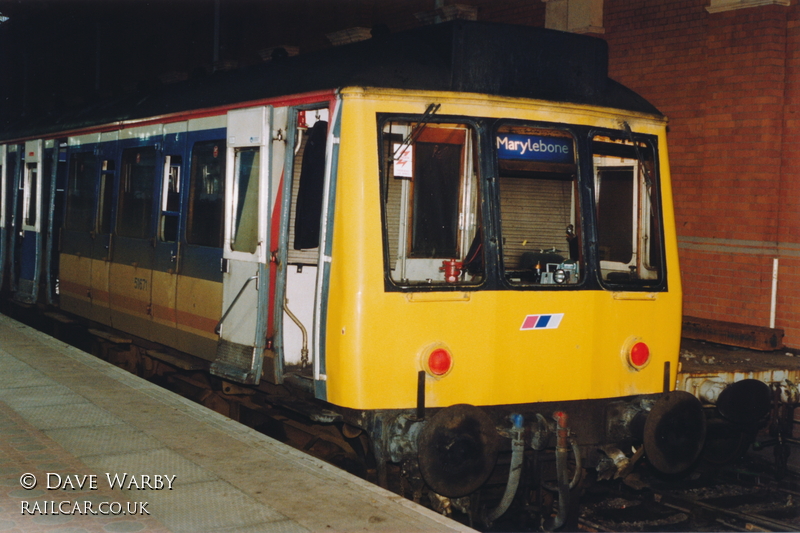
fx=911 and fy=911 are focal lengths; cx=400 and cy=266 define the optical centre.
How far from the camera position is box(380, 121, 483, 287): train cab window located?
577 centimetres

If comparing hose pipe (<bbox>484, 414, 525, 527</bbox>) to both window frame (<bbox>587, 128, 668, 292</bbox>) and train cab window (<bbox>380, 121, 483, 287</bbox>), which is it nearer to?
train cab window (<bbox>380, 121, 483, 287</bbox>)

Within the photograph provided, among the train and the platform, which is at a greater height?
the train

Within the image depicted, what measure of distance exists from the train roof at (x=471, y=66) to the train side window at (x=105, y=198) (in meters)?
3.46

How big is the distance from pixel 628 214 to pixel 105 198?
235 inches

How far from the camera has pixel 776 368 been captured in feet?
25.5

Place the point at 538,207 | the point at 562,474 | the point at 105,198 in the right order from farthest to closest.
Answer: the point at 105,198 < the point at 538,207 < the point at 562,474

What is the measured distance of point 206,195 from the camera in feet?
24.6

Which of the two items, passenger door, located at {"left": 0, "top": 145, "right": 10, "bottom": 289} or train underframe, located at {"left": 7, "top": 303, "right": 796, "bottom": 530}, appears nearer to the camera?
train underframe, located at {"left": 7, "top": 303, "right": 796, "bottom": 530}

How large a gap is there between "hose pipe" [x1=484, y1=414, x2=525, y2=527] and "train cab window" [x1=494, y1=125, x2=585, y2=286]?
0.90m

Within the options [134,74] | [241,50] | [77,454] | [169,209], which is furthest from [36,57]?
[77,454]

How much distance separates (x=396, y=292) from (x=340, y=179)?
2.53 feet

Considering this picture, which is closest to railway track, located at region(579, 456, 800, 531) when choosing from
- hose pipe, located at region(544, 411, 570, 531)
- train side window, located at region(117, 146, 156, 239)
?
hose pipe, located at region(544, 411, 570, 531)

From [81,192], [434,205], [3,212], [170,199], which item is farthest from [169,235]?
[3,212]

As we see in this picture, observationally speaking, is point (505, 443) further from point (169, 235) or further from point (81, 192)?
point (81, 192)
